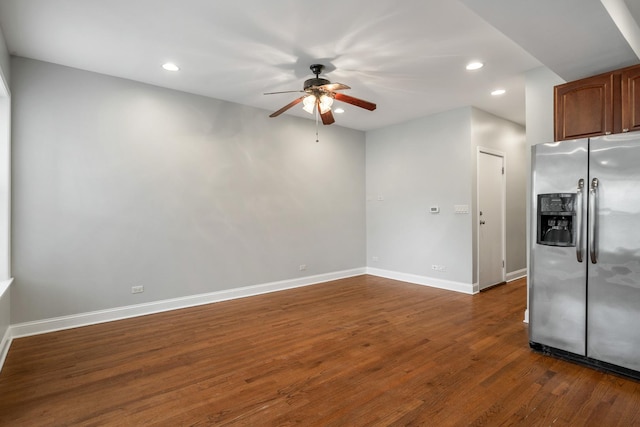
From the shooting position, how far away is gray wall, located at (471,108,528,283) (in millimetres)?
5046

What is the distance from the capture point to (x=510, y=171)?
18.4ft

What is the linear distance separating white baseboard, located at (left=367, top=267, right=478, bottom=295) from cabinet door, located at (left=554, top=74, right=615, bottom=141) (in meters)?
2.65

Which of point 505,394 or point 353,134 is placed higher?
point 353,134

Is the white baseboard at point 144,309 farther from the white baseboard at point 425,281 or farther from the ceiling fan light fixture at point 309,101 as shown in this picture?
the ceiling fan light fixture at point 309,101

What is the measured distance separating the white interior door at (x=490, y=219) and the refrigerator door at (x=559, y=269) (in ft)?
7.26

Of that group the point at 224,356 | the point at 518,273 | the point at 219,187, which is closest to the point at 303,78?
the point at 219,187

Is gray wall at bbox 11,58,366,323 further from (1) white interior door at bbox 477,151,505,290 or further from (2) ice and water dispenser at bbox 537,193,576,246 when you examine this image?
(2) ice and water dispenser at bbox 537,193,576,246

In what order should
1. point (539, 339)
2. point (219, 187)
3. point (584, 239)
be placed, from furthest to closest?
point (219, 187) → point (539, 339) → point (584, 239)

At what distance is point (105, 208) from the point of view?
378cm

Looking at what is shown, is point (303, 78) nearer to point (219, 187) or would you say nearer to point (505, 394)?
point (219, 187)

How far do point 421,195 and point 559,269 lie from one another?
292 centimetres

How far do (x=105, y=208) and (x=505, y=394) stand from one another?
4.31 metres

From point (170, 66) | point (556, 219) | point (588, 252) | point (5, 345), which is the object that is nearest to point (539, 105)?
point (556, 219)

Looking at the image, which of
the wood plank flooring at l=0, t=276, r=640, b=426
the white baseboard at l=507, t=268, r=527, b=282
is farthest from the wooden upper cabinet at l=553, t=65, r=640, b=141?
the white baseboard at l=507, t=268, r=527, b=282
